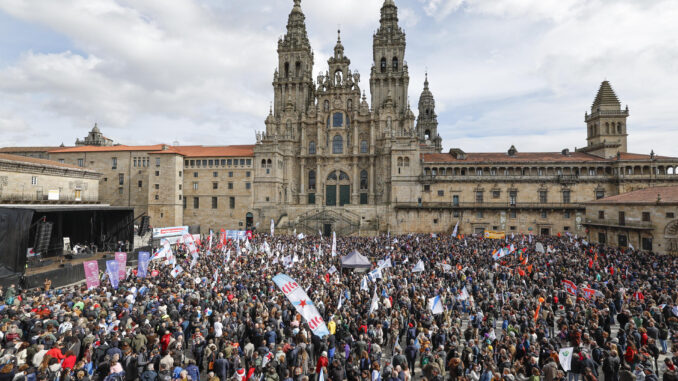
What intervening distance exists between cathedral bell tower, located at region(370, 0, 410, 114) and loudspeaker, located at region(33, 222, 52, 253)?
46999mm

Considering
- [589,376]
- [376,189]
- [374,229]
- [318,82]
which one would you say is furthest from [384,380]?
[318,82]

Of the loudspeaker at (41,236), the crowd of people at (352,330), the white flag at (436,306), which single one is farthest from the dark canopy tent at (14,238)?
the white flag at (436,306)

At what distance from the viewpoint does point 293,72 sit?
2504 inches

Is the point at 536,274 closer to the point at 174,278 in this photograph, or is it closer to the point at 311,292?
the point at 311,292

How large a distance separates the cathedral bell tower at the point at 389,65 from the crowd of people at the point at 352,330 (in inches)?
1683

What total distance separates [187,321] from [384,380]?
8.36 metres

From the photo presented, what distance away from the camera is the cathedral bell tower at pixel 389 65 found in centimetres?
6047

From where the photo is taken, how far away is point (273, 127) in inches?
2320

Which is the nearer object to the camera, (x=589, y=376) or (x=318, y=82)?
(x=589, y=376)

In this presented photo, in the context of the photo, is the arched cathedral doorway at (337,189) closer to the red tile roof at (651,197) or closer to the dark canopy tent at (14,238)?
the red tile roof at (651,197)

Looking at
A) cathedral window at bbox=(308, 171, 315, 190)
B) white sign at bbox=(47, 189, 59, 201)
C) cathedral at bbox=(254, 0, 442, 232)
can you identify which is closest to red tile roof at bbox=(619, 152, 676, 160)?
cathedral at bbox=(254, 0, 442, 232)

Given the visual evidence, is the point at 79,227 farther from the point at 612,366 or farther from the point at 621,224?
the point at 621,224

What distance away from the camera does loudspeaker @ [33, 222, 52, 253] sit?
27.7 metres

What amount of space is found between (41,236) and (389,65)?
174 ft
